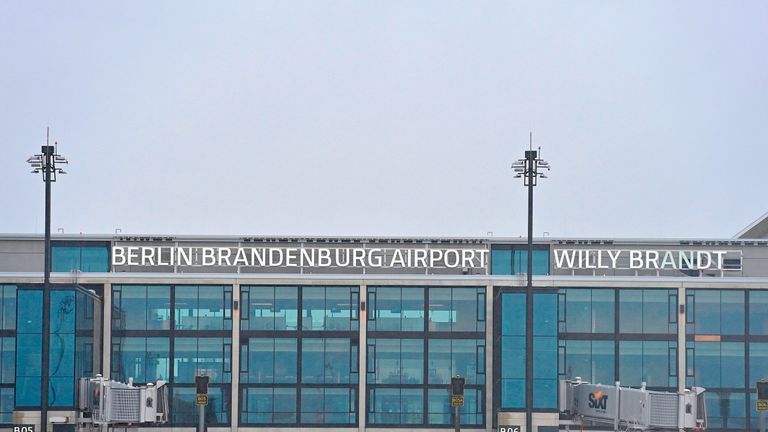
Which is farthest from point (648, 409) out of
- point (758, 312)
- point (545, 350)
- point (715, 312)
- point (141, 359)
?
point (141, 359)

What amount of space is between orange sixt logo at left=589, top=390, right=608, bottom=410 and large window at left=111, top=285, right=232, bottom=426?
83.3ft

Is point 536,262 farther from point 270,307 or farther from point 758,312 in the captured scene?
point 270,307

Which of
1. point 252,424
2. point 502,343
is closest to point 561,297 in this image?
point 502,343

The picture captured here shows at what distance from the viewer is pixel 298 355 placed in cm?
11356

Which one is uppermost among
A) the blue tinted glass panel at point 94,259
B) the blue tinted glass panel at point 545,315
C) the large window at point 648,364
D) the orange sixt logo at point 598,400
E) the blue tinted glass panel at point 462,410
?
the blue tinted glass panel at point 94,259

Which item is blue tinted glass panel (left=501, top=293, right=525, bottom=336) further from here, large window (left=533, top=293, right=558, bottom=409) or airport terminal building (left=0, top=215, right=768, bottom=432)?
airport terminal building (left=0, top=215, right=768, bottom=432)

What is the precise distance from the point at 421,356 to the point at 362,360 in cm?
409

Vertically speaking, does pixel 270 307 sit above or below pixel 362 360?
above

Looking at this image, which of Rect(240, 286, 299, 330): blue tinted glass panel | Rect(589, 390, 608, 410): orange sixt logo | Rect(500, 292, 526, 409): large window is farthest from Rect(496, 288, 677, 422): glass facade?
Rect(240, 286, 299, 330): blue tinted glass panel

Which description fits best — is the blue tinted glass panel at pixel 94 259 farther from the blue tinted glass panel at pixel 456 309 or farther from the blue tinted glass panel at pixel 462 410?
the blue tinted glass panel at pixel 462 410

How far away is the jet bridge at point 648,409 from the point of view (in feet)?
316

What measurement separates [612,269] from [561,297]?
771cm

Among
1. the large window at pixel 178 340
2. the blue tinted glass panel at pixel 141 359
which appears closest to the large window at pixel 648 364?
the large window at pixel 178 340

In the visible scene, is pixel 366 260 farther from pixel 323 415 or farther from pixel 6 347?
pixel 6 347
